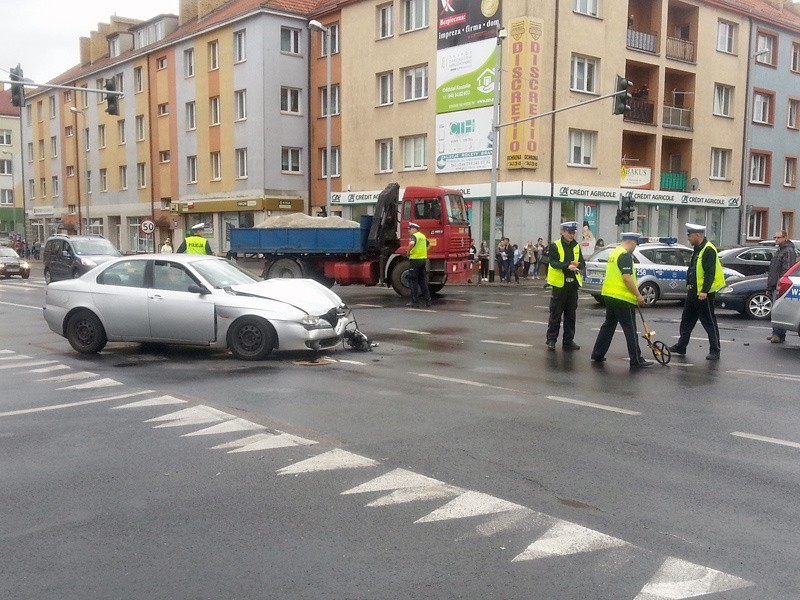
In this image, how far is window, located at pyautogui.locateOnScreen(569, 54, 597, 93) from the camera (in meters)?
32.5

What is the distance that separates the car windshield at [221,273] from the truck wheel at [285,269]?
11279mm

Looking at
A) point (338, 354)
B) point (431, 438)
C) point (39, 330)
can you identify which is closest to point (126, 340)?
point (338, 354)

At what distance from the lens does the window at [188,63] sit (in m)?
45.6

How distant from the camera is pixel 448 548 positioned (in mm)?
4305

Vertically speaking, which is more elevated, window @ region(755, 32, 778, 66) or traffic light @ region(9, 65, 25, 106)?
window @ region(755, 32, 778, 66)

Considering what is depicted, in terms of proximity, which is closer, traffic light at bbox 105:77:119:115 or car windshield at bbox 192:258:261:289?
car windshield at bbox 192:258:261:289

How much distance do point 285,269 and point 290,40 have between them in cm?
2175

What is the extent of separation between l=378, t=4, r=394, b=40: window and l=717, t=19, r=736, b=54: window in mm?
15309

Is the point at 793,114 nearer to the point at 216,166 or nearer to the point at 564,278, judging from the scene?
the point at 216,166

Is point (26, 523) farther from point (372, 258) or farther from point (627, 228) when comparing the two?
point (627, 228)

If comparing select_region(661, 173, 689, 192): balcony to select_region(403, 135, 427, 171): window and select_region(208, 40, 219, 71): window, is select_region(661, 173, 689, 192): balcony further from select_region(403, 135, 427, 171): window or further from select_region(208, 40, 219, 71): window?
select_region(208, 40, 219, 71): window

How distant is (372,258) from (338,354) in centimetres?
1135

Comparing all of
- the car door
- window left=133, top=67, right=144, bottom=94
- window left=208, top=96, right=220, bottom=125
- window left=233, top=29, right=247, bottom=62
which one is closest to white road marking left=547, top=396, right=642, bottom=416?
the car door

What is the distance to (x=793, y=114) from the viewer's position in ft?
141
